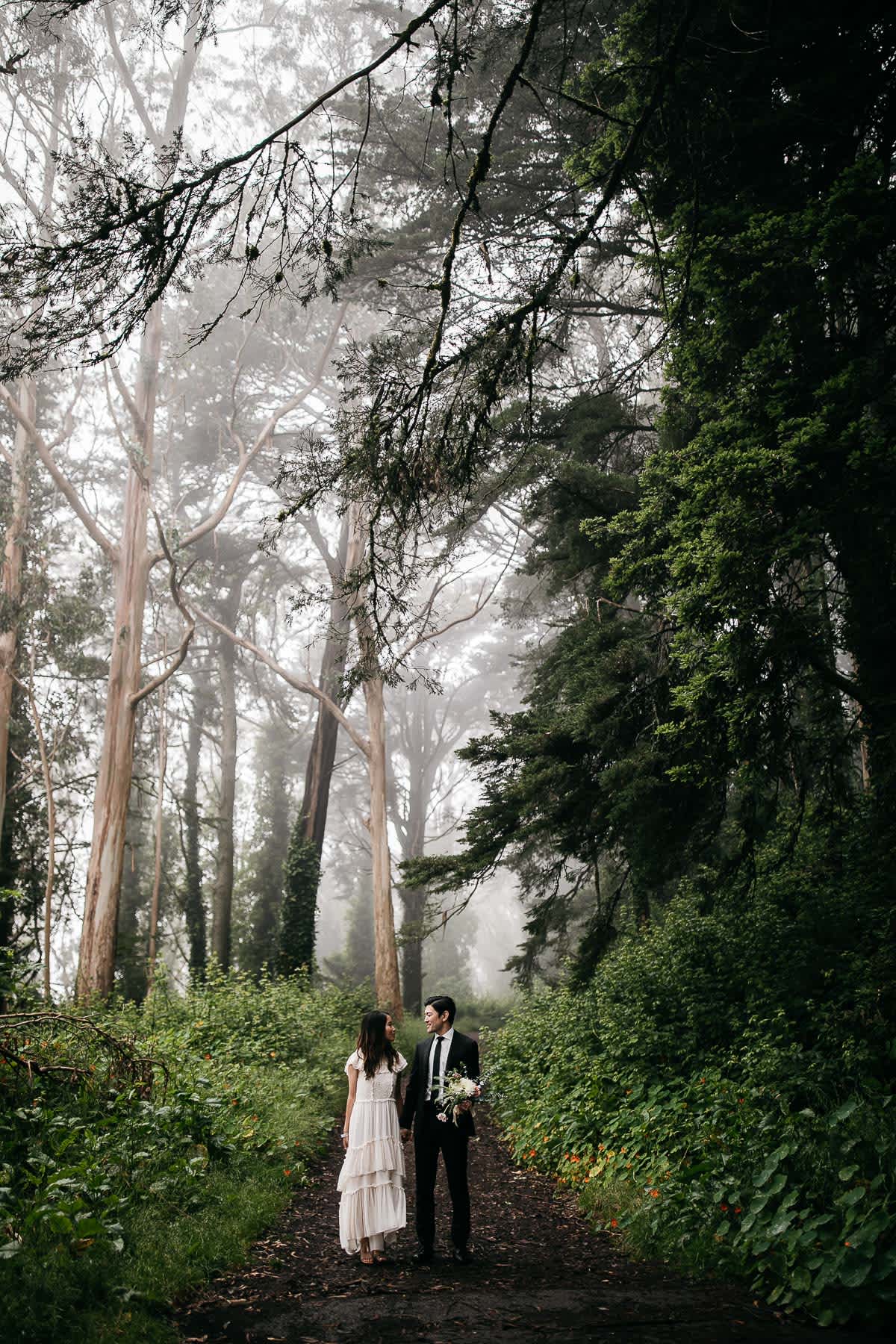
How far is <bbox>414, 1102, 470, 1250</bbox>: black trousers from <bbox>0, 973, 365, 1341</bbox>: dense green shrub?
1113 millimetres

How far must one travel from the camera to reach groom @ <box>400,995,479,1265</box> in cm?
543

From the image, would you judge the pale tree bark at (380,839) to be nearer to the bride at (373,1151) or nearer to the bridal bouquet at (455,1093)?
the bride at (373,1151)

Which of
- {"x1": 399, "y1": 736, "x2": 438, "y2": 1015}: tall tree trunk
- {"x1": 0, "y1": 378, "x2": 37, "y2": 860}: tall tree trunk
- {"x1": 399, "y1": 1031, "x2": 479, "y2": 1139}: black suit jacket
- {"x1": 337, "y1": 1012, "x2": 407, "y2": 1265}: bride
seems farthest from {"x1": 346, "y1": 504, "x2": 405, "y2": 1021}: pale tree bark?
{"x1": 399, "y1": 1031, "x2": 479, "y2": 1139}: black suit jacket

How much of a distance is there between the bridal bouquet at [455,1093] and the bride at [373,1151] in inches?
18.5

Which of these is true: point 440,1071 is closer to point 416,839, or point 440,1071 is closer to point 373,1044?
point 373,1044

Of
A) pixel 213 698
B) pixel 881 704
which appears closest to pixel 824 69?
pixel 881 704

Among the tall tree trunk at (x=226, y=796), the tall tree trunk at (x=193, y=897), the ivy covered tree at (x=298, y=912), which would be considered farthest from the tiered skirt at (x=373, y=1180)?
the tall tree trunk at (x=226, y=796)

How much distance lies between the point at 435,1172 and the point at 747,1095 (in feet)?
6.87

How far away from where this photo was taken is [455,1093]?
5.44 meters

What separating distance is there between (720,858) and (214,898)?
1893 centimetres

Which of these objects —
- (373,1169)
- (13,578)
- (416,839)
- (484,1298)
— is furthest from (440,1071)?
(416,839)

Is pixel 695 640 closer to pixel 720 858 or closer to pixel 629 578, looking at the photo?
pixel 629 578

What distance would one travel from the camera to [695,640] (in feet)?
20.3

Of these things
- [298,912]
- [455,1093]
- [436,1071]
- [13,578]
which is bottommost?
[455,1093]
